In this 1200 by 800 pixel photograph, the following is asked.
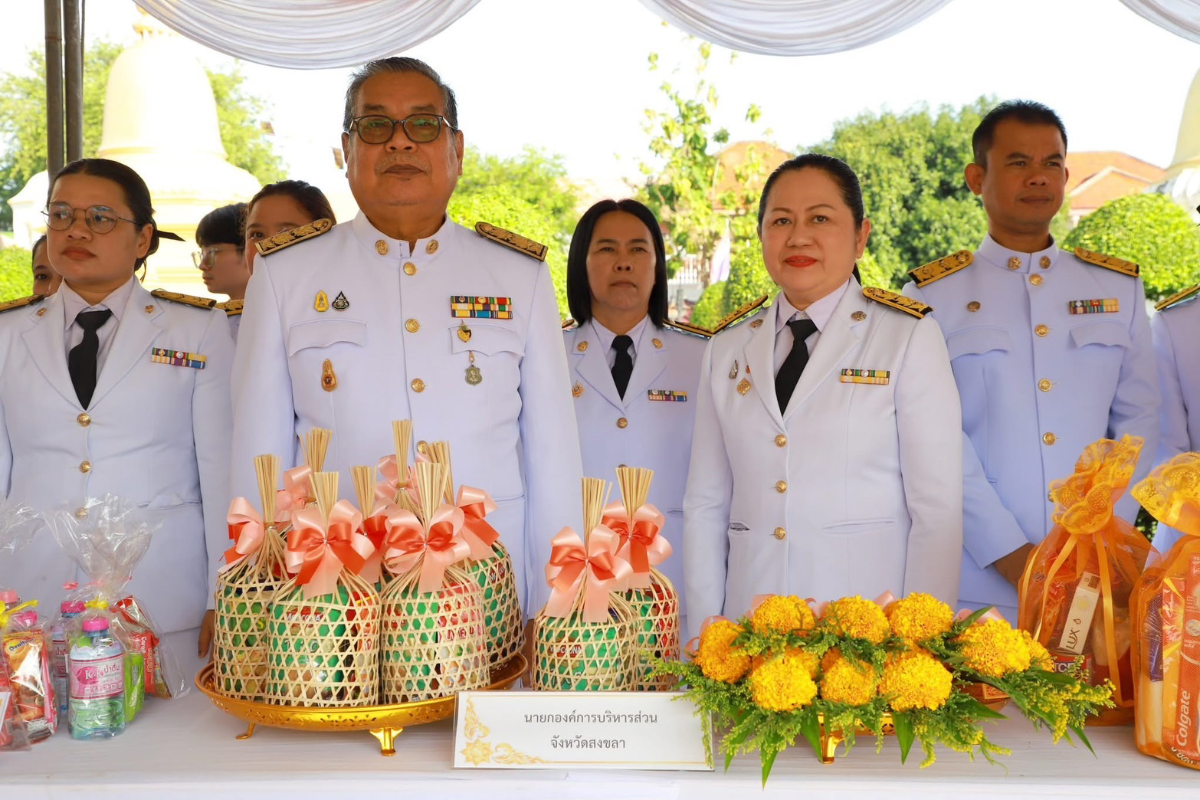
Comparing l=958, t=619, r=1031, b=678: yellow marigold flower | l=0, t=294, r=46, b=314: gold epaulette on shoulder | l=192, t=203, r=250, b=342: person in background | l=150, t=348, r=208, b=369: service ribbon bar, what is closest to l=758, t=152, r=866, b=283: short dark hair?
l=958, t=619, r=1031, b=678: yellow marigold flower

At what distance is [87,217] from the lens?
2.48 m

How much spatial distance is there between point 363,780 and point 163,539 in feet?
4.18

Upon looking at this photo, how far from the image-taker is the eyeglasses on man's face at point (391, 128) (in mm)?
2104

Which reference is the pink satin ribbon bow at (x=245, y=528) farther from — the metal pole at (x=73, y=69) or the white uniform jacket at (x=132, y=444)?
the metal pole at (x=73, y=69)

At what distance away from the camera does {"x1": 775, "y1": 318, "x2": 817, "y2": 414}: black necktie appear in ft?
7.48

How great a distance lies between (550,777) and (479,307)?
1.10 m

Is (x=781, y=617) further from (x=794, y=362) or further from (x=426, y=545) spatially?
(x=794, y=362)

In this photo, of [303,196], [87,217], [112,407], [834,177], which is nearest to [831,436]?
[834,177]

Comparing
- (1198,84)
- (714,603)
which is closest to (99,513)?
(714,603)

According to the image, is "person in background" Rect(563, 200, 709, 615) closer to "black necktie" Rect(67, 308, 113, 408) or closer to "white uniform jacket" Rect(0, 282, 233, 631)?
"white uniform jacket" Rect(0, 282, 233, 631)

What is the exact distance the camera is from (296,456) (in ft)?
7.33

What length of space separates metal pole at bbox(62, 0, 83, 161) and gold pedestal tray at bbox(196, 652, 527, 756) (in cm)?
304

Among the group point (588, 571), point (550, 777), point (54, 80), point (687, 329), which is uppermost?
point (54, 80)

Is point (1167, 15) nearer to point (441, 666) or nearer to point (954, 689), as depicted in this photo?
point (954, 689)
